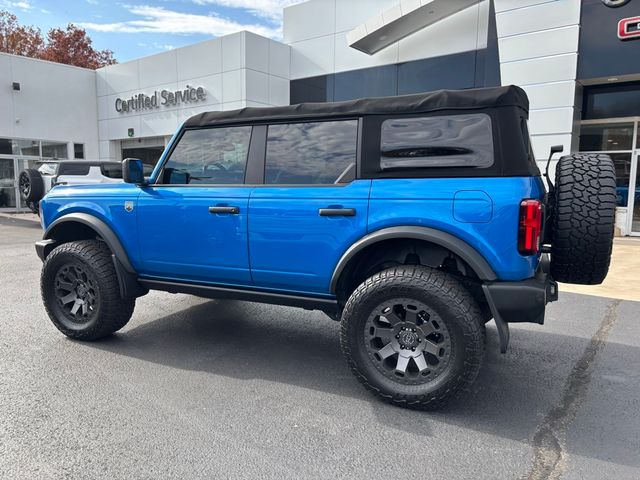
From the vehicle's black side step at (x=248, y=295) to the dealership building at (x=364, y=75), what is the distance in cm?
901

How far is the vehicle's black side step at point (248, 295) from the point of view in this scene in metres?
3.49

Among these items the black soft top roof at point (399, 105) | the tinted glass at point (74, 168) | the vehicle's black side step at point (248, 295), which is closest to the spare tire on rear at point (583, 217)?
the black soft top roof at point (399, 105)

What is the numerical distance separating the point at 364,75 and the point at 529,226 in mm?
12757

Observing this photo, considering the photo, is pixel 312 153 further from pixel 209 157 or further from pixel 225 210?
pixel 209 157

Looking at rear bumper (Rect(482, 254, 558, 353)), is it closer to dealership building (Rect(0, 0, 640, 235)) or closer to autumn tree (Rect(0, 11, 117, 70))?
dealership building (Rect(0, 0, 640, 235))

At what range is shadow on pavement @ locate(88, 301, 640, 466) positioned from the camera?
2963mm

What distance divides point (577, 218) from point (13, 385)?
13.2 feet

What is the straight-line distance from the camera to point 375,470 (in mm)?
2443

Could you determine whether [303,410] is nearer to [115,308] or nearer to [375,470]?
[375,470]

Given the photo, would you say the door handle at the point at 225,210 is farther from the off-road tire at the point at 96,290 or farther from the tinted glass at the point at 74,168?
the tinted glass at the point at 74,168

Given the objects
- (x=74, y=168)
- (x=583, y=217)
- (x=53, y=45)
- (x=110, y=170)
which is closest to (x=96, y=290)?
(x=583, y=217)

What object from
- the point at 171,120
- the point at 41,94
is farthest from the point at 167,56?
the point at 41,94

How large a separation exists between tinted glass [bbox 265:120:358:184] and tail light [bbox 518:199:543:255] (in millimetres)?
1139

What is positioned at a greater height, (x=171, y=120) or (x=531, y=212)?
(x=171, y=120)
